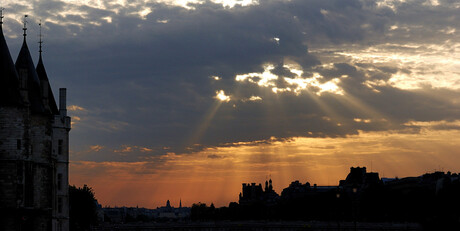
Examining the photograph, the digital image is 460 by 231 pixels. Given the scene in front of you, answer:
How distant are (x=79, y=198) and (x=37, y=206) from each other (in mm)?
77618

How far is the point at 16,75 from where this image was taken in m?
88.4

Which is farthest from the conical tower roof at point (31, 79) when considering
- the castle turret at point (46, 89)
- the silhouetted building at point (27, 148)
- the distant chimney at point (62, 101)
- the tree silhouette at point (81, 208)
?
the tree silhouette at point (81, 208)

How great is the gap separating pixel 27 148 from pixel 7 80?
23.8 feet

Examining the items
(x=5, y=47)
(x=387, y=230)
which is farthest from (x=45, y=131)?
(x=387, y=230)

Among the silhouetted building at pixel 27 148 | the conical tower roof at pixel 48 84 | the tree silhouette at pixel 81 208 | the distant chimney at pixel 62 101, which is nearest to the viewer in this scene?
the silhouetted building at pixel 27 148

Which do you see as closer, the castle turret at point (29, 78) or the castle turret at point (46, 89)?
the castle turret at point (29, 78)

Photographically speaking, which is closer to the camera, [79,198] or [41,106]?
[41,106]

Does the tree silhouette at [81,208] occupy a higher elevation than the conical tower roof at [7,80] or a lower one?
lower

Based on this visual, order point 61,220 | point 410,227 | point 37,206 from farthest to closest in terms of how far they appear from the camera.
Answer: point 410,227 → point 61,220 → point 37,206

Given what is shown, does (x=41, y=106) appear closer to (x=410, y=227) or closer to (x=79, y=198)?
(x=79, y=198)

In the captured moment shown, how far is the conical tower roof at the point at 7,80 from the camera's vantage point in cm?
8600

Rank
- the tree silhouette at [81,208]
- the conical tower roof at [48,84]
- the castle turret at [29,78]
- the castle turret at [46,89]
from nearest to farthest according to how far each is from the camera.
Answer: the castle turret at [29,78] → the castle turret at [46,89] → the conical tower roof at [48,84] → the tree silhouette at [81,208]

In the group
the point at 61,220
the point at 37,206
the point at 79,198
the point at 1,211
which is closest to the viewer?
the point at 1,211

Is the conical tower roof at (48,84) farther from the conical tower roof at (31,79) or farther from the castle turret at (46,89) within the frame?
the conical tower roof at (31,79)
